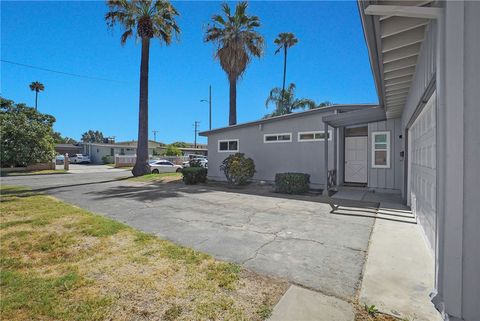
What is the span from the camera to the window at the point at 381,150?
32.1 ft

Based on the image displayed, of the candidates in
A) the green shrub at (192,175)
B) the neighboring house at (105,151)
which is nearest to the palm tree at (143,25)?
the green shrub at (192,175)

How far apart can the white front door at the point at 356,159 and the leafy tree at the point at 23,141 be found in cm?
2650

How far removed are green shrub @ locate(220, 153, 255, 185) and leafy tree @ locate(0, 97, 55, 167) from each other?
21364 mm

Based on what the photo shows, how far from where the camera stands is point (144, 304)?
259 cm

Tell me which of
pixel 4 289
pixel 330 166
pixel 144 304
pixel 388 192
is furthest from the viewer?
pixel 330 166

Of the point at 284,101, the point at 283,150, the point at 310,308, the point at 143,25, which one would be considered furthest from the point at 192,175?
the point at 284,101

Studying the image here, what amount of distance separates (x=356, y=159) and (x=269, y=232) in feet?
25.5

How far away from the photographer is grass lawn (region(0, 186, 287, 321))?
8.09 feet

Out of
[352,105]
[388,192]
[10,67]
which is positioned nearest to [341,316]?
[388,192]

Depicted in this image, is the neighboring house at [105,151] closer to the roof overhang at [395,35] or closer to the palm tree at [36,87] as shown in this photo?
the palm tree at [36,87]

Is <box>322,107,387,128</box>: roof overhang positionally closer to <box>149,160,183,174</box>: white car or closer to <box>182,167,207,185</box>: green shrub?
<box>182,167,207,185</box>: green shrub

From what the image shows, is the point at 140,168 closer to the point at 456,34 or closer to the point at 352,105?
the point at 352,105

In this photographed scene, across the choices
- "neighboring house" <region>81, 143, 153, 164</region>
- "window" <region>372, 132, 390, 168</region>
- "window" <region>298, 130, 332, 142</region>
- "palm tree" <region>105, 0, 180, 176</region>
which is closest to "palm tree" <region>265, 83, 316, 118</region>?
"palm tree" <region>105, 0, 180, 176</region>

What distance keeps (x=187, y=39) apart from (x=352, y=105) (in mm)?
13881
